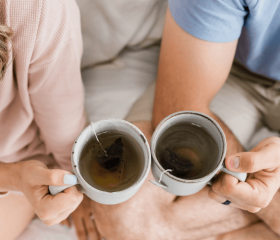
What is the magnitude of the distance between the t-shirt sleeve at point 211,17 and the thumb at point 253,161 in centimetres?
32

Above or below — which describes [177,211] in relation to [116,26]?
below

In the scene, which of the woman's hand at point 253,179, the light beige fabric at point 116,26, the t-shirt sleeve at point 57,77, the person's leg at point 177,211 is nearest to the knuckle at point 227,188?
the woman's hand at point 253,179

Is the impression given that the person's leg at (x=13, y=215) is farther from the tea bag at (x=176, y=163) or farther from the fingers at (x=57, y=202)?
the tea bag at (x=176, y=163)

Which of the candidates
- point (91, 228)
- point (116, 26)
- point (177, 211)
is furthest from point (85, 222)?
point (116, 26)

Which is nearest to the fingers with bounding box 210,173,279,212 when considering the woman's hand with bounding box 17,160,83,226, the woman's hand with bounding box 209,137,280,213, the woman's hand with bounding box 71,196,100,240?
the woman's hand with bounding box 209,137,280,213

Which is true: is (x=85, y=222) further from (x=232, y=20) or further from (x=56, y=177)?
(x=232, y=20)

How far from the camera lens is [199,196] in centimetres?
85

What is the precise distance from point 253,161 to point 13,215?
0.82m

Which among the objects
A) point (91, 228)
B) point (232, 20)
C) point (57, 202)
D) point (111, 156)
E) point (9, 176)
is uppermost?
point (232, 20)

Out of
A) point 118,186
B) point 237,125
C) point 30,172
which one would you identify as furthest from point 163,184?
point 237,125

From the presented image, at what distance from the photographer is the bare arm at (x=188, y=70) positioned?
0.70 m

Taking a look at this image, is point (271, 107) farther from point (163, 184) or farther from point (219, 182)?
point (163, 184)

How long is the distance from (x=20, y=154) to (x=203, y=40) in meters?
0.67

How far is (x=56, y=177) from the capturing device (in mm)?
474
